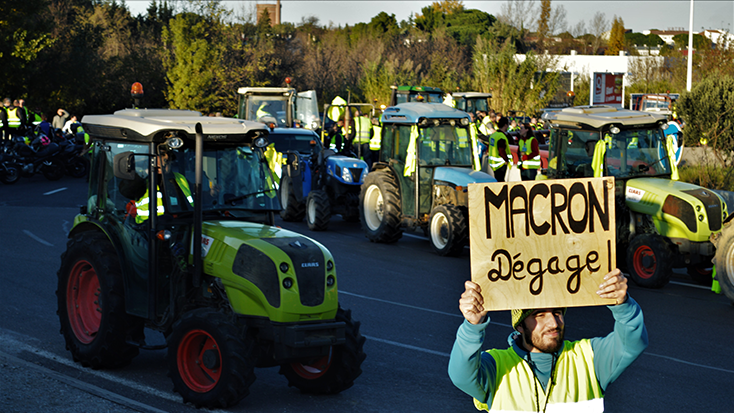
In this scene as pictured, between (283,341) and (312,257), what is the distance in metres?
0.67

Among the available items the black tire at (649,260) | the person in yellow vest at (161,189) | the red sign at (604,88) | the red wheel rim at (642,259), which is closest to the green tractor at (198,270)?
the person in yellow vest at (161,189)

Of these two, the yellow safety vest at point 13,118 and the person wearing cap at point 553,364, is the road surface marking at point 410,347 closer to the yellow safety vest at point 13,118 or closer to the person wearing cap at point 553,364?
the person wearing cap at point 553,364

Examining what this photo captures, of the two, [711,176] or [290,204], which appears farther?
[711,176]

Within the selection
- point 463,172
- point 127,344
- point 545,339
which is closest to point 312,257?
point 127,344

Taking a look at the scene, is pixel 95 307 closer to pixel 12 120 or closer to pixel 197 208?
pixel 197 208

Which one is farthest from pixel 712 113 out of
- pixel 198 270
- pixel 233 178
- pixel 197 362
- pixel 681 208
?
pixel 197 362

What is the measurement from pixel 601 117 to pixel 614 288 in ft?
30.0

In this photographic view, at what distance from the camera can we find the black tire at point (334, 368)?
6434mm

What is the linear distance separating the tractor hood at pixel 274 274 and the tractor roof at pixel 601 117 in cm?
673

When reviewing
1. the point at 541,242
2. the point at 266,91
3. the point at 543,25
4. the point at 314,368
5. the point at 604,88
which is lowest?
the point at 314,368

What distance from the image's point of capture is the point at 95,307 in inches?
294

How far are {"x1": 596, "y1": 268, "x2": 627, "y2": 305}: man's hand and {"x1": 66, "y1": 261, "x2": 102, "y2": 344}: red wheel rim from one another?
539cm

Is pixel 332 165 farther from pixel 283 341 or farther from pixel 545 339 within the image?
pixel 545 339

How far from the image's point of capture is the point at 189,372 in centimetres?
625
